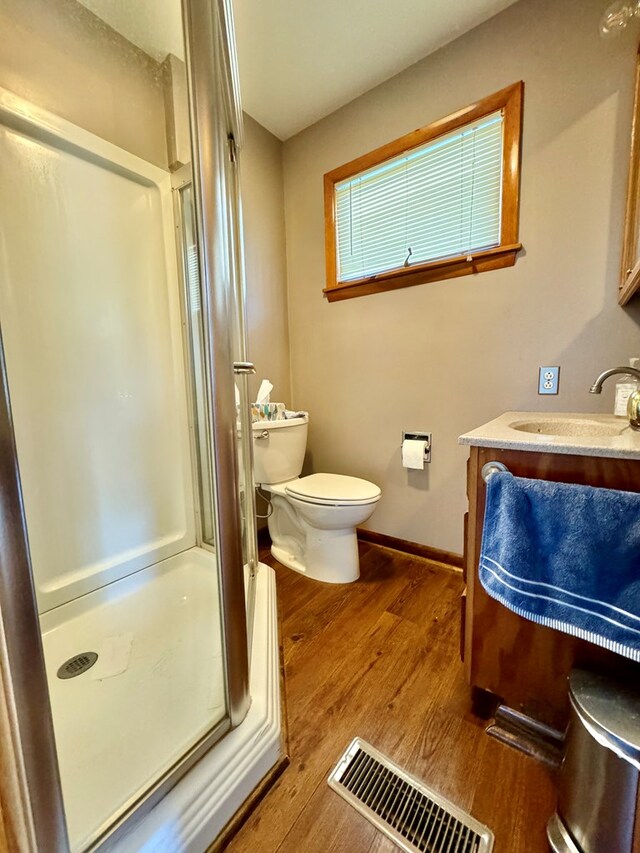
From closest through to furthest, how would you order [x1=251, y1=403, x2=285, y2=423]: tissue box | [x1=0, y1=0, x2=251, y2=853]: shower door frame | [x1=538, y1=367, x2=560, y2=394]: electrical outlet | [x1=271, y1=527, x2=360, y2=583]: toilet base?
[x1=0, y1=0, x2=251, y2=853]: shower door frame, [x1=538, y1=367, x2=560, y2=394]: electrical outlet, [x1=271, y1=527, x2=360, y2=583]: toilet base, [x1=251, y1=403, x2=285, y2=423]: tissue box

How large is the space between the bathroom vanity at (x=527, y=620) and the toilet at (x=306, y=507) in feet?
2.06

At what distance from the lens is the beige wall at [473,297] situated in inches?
48.3

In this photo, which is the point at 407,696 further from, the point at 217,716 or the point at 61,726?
the point at 61,726

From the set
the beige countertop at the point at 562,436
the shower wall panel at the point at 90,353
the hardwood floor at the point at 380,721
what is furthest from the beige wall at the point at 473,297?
the shower wall panel at the point at 90,353

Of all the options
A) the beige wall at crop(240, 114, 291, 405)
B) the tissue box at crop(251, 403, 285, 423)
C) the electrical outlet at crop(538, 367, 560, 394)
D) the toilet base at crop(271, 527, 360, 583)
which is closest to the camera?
the electrical outlet at crop(538, 367, 560, 394)

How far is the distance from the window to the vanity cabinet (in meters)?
1.02

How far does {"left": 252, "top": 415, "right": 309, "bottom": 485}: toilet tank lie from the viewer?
66.7 inches

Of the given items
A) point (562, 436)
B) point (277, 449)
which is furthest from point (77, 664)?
point (562, 436)

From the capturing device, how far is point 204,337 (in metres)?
0.73

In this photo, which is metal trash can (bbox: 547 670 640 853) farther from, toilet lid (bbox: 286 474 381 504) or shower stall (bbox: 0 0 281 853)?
toilet lid (bbox: 286 474 381 504)

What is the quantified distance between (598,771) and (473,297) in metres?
1.52

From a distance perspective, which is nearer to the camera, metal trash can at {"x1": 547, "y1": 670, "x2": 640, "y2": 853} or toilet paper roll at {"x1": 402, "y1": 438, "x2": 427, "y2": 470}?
metal trash can at {"x1": 547, "y1": 670, "x2": 640, "y2": 853}

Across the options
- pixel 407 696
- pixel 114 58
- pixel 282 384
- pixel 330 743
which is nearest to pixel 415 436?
pixel 282 384

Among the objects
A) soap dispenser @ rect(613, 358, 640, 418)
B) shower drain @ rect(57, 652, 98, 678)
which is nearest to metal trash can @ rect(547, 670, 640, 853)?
soap dispenser @ rect(613, 358, 640, 418)
